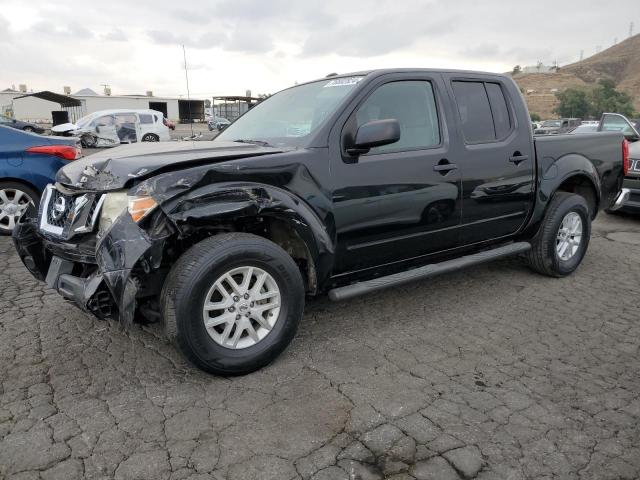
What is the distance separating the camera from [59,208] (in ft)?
10.4

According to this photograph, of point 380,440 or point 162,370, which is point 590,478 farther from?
point 162,370

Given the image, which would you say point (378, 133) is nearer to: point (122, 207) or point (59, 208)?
point (122, 207)

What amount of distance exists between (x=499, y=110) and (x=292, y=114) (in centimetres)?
178

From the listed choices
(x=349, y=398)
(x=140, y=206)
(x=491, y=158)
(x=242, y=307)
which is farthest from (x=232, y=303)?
(x=491, y=158)

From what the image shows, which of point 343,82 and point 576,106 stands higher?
point 576,106

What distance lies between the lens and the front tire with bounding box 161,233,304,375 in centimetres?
266

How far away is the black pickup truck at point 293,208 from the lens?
2686 mm

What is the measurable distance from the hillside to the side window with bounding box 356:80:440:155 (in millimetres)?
93800

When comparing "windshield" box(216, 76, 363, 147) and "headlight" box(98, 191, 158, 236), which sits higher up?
"windshield" box(216, 76, 363, 147)

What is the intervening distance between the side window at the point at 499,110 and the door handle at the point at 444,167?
69cm

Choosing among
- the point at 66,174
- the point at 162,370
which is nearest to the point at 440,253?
the point at 162,370

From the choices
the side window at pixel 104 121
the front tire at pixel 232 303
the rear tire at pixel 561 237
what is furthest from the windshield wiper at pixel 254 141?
the side window at pixel 104 121

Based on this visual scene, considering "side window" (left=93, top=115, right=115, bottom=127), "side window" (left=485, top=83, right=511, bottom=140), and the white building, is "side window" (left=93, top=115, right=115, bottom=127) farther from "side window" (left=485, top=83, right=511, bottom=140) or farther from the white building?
"side window" (left=485, top=83, right=511, bottom=140)

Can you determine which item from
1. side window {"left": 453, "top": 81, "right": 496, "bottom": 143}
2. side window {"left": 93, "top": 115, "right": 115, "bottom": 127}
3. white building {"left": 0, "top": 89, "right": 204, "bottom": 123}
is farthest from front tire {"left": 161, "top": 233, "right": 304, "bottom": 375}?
white building {"left": 0, "top": 89, "right": 204, "bottom": 123}
